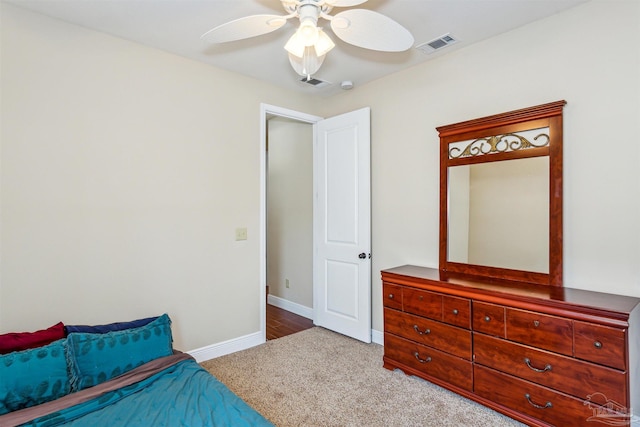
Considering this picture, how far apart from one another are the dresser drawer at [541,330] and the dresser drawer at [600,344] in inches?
1.5

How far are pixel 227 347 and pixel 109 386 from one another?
4.52ft

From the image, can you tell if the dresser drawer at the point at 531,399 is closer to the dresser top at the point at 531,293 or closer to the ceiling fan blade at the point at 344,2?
the dresser top at the point at 531,293

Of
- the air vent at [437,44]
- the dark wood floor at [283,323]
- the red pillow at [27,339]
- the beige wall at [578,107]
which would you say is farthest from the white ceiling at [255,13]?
the dark wood floor at [283,323]

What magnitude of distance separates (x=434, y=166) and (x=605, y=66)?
4.12 ft

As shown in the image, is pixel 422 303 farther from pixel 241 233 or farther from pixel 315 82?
pixel 315 82

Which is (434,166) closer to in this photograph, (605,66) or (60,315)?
(605,66)

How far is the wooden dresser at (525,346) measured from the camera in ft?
5.65

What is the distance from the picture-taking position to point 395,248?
322 centimetres

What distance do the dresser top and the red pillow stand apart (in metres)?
2.32

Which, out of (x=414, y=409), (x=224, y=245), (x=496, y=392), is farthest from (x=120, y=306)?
(x=496, y=392)

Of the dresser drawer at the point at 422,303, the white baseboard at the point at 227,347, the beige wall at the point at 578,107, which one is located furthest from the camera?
the white baseboard at the point at 227,347

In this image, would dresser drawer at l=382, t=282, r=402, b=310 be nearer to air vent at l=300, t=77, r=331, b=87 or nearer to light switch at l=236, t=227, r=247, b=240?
light switch at l=236, t=227, r=247, b=240

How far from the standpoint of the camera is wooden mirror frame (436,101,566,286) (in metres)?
2.22

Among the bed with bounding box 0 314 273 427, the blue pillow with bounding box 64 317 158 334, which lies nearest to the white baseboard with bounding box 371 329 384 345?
the bed with bounding box 0 314 273 427
